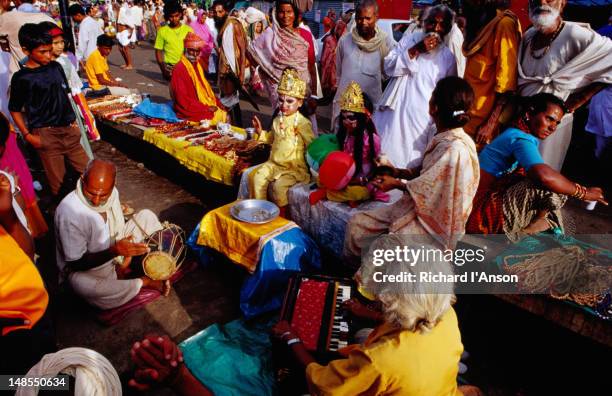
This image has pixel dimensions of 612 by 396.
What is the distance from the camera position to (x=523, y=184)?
10.4ft

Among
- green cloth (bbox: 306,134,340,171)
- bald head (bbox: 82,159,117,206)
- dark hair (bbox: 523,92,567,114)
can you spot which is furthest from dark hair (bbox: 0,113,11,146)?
dark hair (bbox: 523,92,567,114)

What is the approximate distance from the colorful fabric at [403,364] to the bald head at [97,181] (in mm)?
2500

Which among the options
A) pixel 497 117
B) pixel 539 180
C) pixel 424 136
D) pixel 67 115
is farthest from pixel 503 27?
pixel 67 115

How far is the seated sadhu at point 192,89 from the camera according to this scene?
6703mm

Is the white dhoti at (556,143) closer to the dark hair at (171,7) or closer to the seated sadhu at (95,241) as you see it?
the seated sadhu at (95,241)

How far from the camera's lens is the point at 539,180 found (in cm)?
285

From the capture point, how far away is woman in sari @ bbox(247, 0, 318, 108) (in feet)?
19.0

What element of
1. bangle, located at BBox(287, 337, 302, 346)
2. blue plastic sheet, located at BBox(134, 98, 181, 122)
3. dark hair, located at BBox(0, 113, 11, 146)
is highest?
dark hair, located at BBox(0, 113, 11, 146)

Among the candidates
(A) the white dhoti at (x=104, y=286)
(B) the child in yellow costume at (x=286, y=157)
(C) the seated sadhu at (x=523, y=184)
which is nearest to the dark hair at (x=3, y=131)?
(A) the white dhoti at (x=104, y=286)

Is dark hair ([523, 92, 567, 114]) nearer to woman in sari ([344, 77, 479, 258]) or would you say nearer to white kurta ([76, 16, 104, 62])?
woman in sari ([344, 77, 479, 258])

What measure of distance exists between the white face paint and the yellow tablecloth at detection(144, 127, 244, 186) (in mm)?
3776

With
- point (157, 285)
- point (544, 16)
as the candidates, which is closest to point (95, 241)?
point (157, 285)

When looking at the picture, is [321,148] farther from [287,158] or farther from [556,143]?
[556,143]

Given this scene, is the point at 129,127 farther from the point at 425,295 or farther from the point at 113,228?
the point at 425,295
